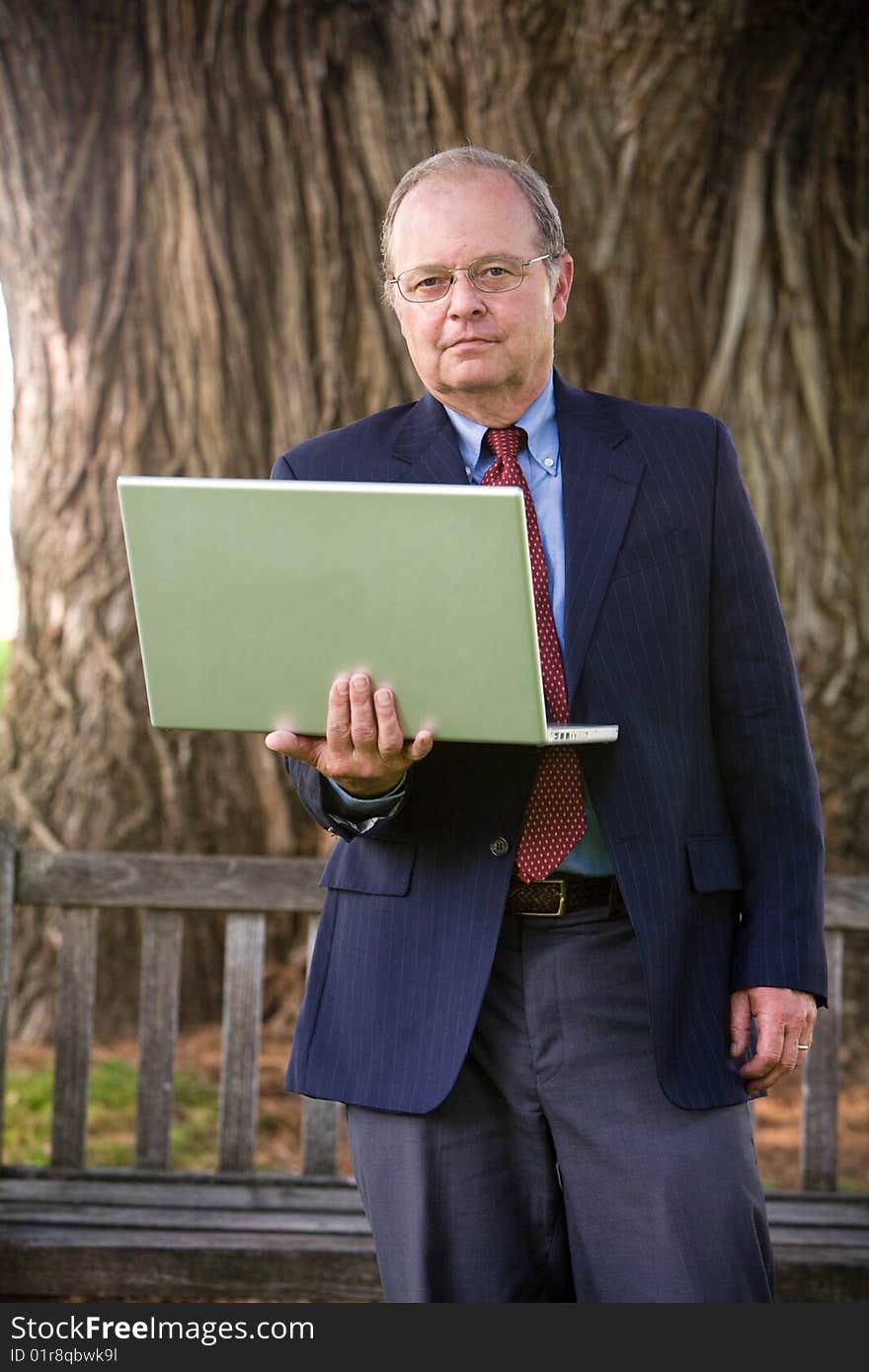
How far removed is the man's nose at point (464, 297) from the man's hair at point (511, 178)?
5.4 inches

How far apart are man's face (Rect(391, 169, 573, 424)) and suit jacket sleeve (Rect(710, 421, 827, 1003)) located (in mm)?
317

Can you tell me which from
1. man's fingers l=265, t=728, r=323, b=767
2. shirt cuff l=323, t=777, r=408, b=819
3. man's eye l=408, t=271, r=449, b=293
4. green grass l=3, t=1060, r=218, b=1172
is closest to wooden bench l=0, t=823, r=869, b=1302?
green grass l=3, t=1060, r=218, b=1172

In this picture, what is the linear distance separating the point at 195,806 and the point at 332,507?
2911 millimetres

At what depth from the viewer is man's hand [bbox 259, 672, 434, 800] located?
1.64 meters

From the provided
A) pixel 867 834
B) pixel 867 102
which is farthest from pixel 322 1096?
pixel 867 102

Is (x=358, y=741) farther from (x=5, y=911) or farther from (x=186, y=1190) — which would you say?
(x=186, y=1190)

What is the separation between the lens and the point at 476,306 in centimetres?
188

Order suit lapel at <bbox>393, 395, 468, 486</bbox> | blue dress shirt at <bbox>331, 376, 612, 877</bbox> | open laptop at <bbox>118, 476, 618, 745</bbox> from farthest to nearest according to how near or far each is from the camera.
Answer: suit lapel at <bbox>393, 395, 468, 486</bbox> → blue dress shirt at <bbox>331, 376, 612, 877</bbox> → open laptop at <bbox>118, 476, 618, 745</bbox>

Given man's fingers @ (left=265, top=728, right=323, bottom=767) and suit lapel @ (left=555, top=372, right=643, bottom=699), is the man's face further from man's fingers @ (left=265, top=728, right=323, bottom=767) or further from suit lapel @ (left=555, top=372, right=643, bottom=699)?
man's fingers @ (left=265, top=728, right=323, bottom=767)

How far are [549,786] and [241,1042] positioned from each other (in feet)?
4.84

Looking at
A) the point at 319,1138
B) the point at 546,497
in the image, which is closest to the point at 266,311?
the point at 319,1138

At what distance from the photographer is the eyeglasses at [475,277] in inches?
75.2

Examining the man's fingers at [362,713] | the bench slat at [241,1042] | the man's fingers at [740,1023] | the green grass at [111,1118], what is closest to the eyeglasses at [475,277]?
the man's fingers at [362,713]

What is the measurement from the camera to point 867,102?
440 centimetres
